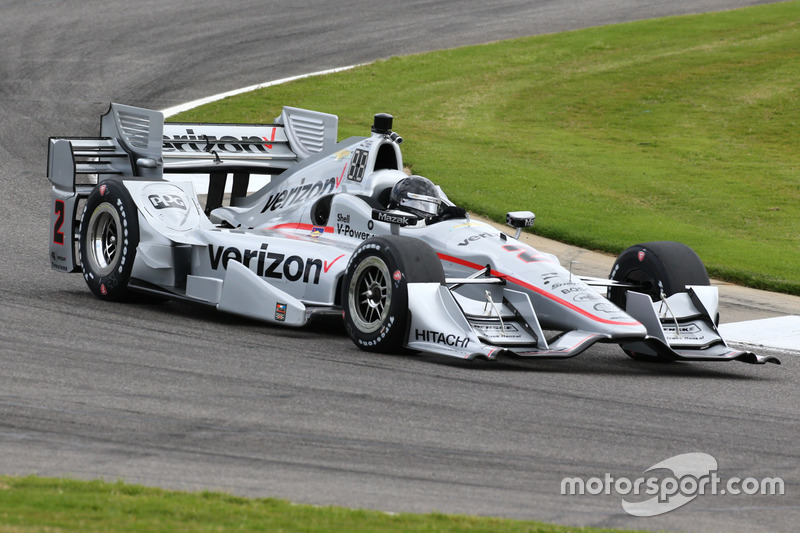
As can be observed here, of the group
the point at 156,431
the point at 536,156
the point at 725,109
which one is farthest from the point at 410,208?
the point at 725,109

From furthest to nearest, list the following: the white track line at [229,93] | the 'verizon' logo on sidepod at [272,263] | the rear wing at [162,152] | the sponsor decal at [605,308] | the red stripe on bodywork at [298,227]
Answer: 1. the white track line at [229,93]
2. the rear wing at [162,152]
3. the red stripe on bodywork at [298,227]
4. the 'verizon' logo on sidepod at [272,263]
5. the sponsor decal at [605,308]

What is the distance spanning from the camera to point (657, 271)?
9.97 metres

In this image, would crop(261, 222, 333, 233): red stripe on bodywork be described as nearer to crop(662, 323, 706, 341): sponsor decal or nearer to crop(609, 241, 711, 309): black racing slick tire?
crop(609, 241, 711, 309): black racing slick tire

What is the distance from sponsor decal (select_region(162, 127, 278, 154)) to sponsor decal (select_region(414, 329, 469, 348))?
472 cm

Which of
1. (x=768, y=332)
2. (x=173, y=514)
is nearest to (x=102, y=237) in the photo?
(x=768, y=332)

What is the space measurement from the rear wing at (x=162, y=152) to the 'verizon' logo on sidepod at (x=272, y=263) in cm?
150

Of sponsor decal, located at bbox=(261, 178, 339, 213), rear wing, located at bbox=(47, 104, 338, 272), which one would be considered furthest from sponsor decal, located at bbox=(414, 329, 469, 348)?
rear wing, located at bbox=(47, 104, 338, 272)

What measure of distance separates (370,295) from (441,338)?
810 millimetres

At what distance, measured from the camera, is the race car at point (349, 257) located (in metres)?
8.94

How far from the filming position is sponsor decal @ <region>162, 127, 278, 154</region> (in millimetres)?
12664

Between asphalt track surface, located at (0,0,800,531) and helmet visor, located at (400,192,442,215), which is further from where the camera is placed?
helmet visor, located at (400,192,442,215)

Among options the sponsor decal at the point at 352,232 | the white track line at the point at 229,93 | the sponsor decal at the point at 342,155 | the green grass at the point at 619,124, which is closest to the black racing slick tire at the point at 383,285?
the sponsor decal at the point at 352,232

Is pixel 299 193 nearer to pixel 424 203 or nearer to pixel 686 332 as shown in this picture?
pixel 424 203

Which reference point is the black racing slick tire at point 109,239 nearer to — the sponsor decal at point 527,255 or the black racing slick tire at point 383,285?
the black racing slick tire at point 383,285
